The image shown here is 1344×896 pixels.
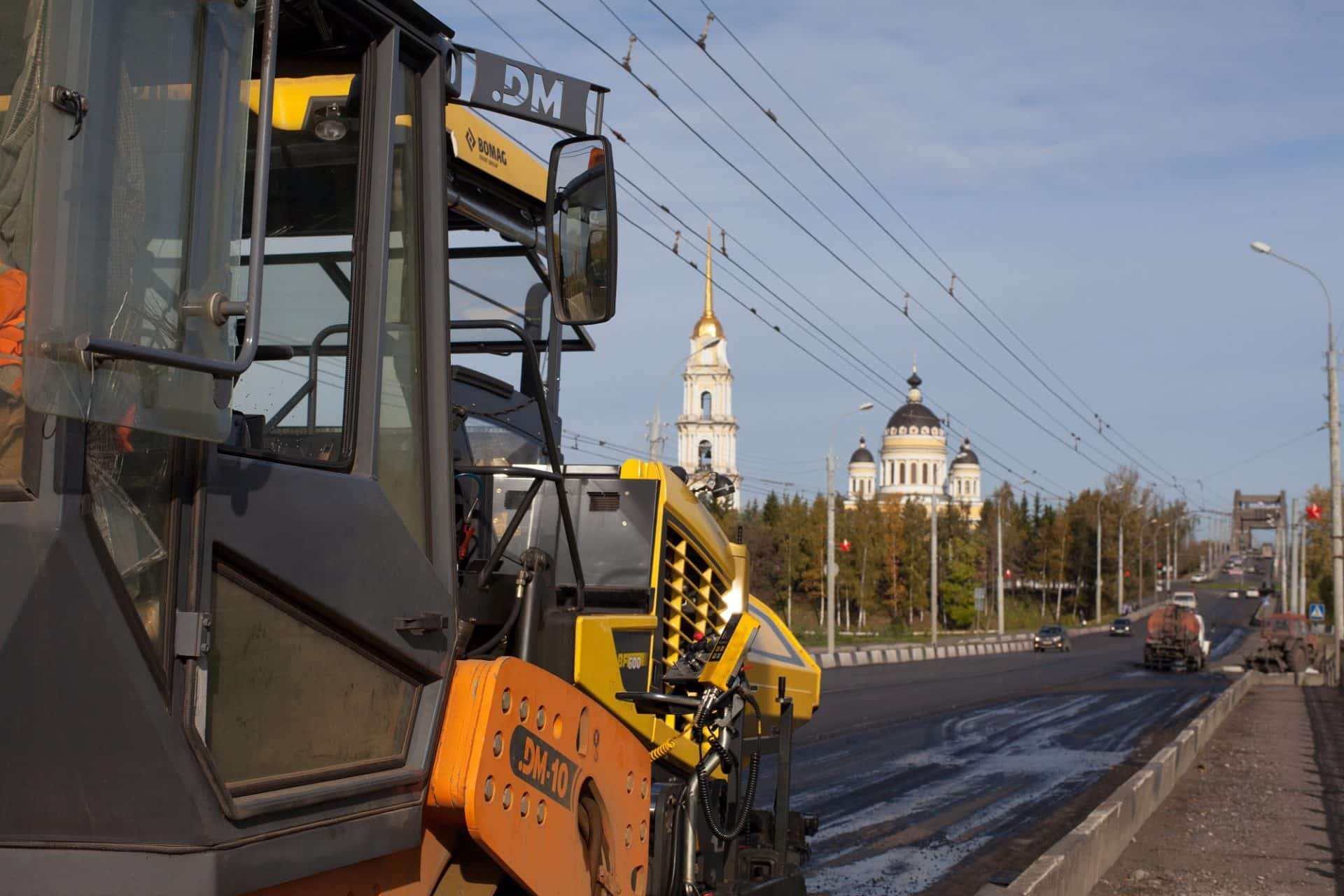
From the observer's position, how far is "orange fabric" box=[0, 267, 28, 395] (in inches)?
79.0

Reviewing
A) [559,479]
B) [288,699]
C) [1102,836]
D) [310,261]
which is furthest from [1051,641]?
[288,699]

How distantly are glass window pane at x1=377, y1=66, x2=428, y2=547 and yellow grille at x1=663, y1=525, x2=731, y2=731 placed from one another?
1.92m

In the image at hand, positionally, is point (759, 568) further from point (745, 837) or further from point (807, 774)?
point (745, 837)

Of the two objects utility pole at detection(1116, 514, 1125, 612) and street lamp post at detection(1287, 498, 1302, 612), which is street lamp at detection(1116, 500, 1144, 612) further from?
street lamp post at detection(1287, 498, 1302, 612)

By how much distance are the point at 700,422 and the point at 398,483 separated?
121349 mm

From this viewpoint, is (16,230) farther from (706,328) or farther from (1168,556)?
(1168,556)

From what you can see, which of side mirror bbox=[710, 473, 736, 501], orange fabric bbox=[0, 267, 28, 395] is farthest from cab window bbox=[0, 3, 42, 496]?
side mirror bbox=[710, 473, 736, 501]

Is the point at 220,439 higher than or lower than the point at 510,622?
higher

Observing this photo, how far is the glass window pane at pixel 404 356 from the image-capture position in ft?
9.50

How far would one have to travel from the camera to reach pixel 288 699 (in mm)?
2436

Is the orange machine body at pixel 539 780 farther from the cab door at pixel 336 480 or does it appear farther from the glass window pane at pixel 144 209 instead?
the glass window pane at pixel 144 209

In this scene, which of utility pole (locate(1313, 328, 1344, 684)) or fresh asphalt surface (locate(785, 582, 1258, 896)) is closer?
fresh asphalt surface (locate(785, 582, 1258, 896))

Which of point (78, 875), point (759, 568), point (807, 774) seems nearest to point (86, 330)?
point (78, 875)

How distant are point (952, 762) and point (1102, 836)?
8760mm
